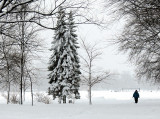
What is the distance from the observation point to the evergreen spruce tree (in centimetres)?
2930

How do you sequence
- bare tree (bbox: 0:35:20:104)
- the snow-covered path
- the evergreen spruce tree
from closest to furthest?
the snow-covered path, bare tree (bbox: 0:35:20:104), the evergreen spruce tree

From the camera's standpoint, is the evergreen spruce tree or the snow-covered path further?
the evergreen spruce tree

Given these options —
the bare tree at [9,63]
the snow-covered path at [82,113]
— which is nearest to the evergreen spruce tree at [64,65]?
the bare tree at [9,63]

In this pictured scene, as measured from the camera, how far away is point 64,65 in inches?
1149

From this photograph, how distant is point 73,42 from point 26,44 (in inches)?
734

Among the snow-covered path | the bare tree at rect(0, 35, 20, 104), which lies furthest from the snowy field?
the bare tree at rect(0, 35, 20, 104)

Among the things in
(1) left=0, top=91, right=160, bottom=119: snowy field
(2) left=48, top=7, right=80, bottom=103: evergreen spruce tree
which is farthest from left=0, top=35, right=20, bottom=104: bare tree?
(2) left=48, top=7, right=80, bottom=103: evergreen spruce tree

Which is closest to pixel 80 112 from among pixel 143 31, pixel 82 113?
pixel 82 113

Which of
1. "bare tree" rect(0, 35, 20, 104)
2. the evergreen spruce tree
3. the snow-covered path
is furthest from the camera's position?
the evergreen spruce tree

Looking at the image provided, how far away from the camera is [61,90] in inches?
1170

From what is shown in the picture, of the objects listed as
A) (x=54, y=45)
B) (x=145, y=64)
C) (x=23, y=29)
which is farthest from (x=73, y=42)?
(x=145, y=64)

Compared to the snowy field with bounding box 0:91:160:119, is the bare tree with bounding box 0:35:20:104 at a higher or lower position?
higher

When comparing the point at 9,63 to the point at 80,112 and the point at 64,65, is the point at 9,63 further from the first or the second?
the point at 64,65

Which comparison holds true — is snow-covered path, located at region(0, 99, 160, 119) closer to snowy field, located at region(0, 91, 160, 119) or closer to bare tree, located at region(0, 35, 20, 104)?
snowy field, located at region(0, 91, 160, 119)
